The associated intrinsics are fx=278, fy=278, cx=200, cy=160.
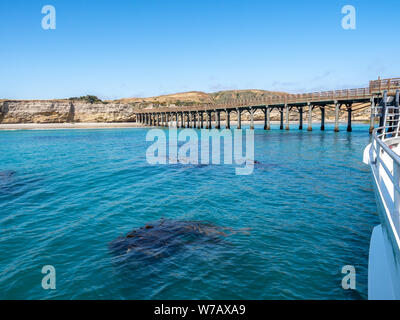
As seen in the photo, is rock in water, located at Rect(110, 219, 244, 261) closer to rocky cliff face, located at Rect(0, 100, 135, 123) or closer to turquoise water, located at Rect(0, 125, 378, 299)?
turquoise water, located at Rect(0, 125, 378, 299)

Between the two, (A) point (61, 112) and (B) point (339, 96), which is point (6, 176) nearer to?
(B) point (339, 96)

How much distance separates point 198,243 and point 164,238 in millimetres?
1062

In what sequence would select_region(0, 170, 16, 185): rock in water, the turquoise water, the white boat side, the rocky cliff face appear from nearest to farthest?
1. the white boat side
2. the turquoise water
3. select_region(0, 170, 16, 185): rock in water
4. the rocky cliff face

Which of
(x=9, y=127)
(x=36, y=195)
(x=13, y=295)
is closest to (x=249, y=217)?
(x=13, y=295)

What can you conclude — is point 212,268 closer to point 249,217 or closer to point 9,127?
point 249,217

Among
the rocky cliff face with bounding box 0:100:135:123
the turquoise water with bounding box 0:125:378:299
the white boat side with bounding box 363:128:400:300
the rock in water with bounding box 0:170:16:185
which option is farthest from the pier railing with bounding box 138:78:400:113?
the rocky cliff face with bounding box 0:100:135:123

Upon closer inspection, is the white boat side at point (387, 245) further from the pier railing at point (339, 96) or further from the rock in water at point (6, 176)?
the pier railing at point (339, 96)

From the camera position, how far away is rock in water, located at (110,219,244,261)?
7305 mm

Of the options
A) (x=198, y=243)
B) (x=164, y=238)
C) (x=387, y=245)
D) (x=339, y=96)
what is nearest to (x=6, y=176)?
(x=164, y=238)

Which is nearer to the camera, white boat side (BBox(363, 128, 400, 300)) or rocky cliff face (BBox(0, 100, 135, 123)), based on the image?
white boat side (BBox(363, 128, 400, 300))

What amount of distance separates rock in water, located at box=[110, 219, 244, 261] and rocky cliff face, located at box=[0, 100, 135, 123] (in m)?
93.2

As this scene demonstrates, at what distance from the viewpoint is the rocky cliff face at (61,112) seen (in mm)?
84375

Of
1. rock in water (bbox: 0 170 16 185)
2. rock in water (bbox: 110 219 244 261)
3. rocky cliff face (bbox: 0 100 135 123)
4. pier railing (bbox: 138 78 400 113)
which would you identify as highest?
rocky cliff face (bbox: 0 100 135 123)

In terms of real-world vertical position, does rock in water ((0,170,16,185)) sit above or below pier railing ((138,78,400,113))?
below
